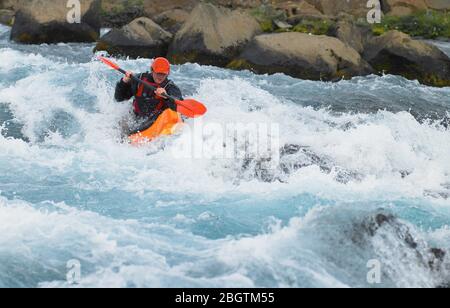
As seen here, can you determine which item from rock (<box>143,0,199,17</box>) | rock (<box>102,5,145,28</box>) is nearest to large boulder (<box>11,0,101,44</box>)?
rock (<box>102,5,145,28</box>)

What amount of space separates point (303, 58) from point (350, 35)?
2.03 m

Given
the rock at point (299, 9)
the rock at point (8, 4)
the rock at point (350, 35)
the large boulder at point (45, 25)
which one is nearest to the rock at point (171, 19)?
the large boulder at point (45, 25)

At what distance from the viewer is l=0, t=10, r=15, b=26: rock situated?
19.2m

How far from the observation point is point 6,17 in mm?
19750

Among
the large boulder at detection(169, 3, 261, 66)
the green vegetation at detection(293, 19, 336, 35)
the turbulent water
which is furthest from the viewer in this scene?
the green vegetation at detection(293, 19, 336, 35)

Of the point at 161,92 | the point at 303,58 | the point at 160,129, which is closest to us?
the point at 160,129

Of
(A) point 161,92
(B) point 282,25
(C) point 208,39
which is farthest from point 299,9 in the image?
(A) point 161,92

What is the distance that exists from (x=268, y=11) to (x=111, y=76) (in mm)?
7550

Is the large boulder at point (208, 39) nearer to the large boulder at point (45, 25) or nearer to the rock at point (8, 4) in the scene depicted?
the large boulder at point (45, 25)

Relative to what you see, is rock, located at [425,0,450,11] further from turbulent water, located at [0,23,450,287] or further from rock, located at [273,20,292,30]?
turbulent water, located at [0,23,450,287]

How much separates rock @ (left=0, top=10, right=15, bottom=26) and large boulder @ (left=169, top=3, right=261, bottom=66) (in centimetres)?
808

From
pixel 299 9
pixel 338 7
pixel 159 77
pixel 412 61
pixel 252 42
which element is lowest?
pixel 338 7

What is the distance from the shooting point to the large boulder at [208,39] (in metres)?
12.7

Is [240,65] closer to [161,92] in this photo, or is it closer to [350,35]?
[350,35]
